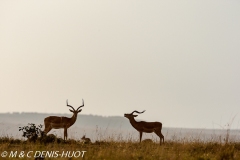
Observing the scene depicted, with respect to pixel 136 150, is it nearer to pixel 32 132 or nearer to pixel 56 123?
pixel 32 132

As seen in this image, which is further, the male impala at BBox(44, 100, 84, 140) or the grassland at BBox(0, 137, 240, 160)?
the male impala at BBox(44, 100, 84, 140)

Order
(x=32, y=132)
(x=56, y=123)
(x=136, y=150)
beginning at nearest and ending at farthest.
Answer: (x=136, y=150) < (x=32, y=132) < (x=56, y=123)

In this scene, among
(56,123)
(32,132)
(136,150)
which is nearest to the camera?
(136,150)

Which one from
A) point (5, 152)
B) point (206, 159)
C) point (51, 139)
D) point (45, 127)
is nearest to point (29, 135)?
point (51, 139)

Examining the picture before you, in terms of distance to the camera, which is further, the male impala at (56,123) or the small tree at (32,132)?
the male impala at (56,123)

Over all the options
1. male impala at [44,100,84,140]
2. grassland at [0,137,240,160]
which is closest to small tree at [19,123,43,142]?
grassland at [0,137,240,160]

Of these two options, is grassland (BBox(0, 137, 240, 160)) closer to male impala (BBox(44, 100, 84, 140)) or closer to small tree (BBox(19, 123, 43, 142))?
small tree (BBox(19, 123, 43, 142))

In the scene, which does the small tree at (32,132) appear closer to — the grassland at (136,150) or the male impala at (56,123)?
the grassland at (136,150)

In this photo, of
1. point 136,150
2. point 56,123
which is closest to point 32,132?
point 56,123

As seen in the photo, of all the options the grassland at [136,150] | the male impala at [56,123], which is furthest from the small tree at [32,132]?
the male impala at [56,123]

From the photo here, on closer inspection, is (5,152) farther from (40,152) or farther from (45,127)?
(45,127)

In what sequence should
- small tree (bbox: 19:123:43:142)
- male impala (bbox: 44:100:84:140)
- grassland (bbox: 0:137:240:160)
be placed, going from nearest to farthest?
grassland (bbox: 0:137:240:160) < small tree (bbox: 19:123:43:142) < male impala (bbox: 44:100:84:140)

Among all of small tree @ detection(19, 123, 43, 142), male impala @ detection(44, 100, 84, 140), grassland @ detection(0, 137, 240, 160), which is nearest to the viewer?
grassland @ detection(0, 137, 240, 160)

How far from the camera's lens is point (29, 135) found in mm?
21234
